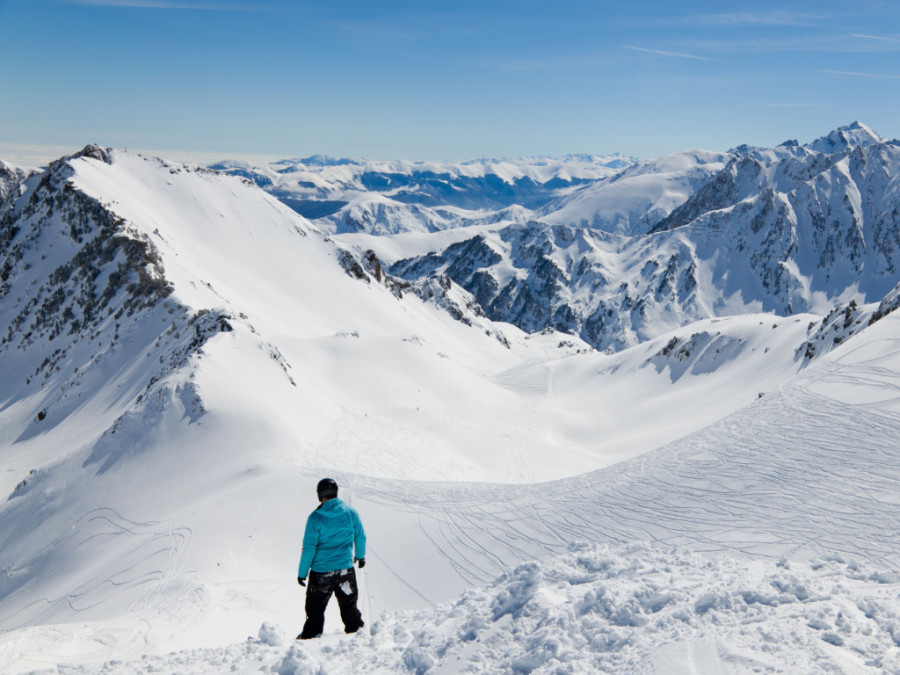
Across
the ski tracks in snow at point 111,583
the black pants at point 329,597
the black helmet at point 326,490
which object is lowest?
the ski tracks in snow at point 111,583

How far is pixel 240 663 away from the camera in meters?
7.98

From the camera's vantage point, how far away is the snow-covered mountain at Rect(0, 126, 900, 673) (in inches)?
297

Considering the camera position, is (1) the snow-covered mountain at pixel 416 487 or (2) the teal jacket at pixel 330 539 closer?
(1) the snow-covered mountain at pixel 416 487

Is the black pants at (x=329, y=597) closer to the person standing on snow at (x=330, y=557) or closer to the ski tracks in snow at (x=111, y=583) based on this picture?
the person standing on snow at (x=330, y=557)

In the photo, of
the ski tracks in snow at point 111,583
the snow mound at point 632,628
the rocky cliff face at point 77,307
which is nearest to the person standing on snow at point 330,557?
the snow mound at point 632,628

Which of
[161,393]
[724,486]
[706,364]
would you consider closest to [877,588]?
[724,486]

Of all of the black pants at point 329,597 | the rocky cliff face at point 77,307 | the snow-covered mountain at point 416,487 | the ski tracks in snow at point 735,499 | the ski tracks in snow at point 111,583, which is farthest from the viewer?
the rocky cliff face at point 77,307

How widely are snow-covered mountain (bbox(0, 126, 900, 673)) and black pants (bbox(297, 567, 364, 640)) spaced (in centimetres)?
38

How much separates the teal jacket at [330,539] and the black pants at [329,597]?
5.7 inches

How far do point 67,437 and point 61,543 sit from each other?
53.1ft

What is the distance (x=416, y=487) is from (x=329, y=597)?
11196 millimetres

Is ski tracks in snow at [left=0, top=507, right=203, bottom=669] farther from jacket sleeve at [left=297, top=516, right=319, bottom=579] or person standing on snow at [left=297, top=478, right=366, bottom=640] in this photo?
jacket sleeve at [left=297, top=516, right=319, bottom=579]

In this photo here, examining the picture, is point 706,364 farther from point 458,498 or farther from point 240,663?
point 240,663

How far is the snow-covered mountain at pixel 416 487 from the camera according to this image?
24.8ft
